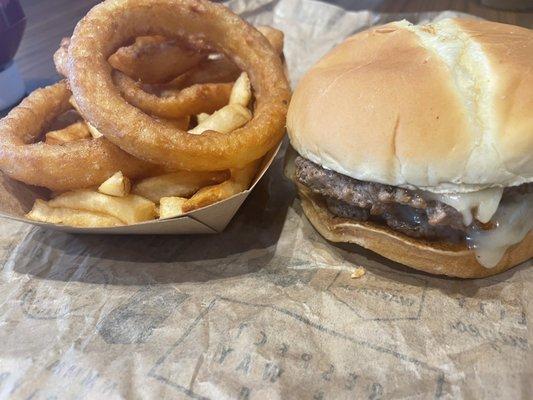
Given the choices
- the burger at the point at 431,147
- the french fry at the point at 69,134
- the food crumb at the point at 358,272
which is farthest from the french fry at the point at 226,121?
the food crumb at the point at 358,272

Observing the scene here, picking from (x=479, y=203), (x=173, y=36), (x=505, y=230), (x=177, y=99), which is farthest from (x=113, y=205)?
(x=505, y=230)

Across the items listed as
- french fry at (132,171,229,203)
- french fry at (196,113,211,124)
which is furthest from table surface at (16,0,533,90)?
french fry at (132,171,229,203)

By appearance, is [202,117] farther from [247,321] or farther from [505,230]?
[505,230]

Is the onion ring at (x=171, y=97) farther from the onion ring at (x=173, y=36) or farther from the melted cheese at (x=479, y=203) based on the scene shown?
the melted cheese at (x=479, y=203)

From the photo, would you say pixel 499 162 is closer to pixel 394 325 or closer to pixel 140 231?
pixel 394 325

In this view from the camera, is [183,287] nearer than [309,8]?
Yes

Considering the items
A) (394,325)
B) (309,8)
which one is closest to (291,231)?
(394,325)
